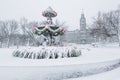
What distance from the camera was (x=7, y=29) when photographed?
42.4m

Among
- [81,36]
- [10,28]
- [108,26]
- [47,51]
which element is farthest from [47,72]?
[81,36]

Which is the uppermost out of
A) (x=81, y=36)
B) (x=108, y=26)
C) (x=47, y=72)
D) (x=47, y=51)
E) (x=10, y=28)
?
(x=10, y=28)

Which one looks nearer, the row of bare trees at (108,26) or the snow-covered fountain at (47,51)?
the snow-covered fountain at (47,51)

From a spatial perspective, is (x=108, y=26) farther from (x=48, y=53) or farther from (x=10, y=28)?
(x=10, y=28)

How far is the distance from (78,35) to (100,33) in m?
36.9

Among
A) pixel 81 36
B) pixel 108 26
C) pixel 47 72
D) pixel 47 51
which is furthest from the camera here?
pixel 81 36

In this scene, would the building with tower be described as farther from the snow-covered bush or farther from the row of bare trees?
the snow-covered bush

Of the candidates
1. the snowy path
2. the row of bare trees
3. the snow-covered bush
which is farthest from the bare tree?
the snowy path

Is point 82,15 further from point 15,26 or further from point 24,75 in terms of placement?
point 24,75

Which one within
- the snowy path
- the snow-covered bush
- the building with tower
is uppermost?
the building with tower

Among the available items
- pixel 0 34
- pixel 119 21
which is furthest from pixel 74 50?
pixel 0 34

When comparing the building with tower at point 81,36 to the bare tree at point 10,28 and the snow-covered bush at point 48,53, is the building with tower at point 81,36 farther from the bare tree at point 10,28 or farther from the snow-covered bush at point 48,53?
the snow-covered bush at point 48,53

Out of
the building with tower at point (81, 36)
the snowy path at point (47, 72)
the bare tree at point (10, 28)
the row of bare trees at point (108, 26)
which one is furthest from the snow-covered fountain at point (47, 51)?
the building with tower at point (81, 36)

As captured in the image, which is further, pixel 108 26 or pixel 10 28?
pixel 10 28
